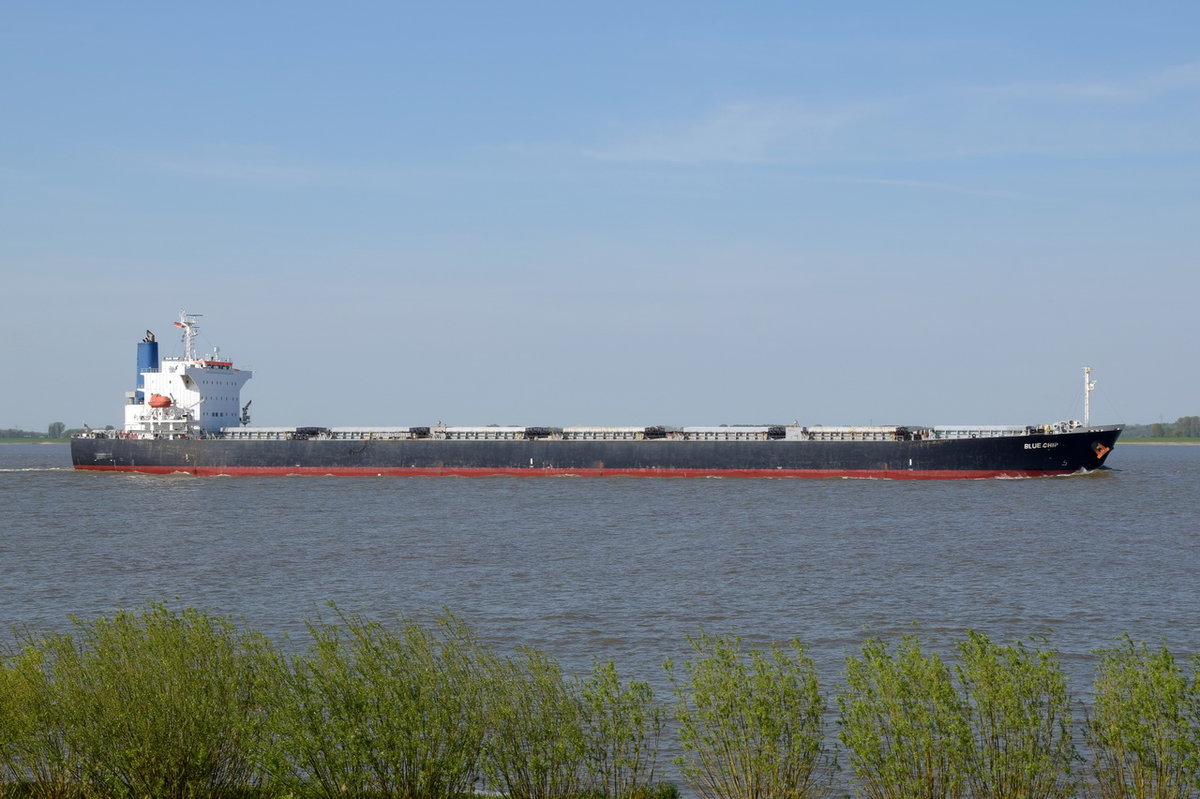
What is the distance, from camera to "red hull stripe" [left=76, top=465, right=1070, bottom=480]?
66.0 metres

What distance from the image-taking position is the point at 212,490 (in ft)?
212

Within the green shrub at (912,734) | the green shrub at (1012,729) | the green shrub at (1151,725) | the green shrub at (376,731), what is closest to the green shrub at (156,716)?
the green shrub at (376,731)

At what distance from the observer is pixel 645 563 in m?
34.0

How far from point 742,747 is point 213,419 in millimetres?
78525

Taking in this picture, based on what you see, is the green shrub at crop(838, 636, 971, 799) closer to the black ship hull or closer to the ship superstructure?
the black ship hull

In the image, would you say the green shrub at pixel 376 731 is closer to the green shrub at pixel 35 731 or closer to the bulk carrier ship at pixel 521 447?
the green shrub at pixel 35 731

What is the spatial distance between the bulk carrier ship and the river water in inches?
191

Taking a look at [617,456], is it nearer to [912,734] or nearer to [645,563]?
[645,563]

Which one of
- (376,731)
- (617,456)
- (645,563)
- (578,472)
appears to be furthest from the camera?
(578,472)

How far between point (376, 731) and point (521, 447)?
61.3 meters

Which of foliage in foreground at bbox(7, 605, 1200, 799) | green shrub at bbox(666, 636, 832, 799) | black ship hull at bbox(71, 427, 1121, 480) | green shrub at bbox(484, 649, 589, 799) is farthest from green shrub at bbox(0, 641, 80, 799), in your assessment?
black ship hull at bbox(71, 427, 1121, 480)

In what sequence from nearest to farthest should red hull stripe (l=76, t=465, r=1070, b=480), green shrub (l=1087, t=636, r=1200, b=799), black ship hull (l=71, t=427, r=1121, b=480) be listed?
1. green shrub (l=1087, t=636, r=1200, b=799)
2. black ship hull (l=71, t=427, r=1121, b=480)
3. red hull stripe (l=76, t=465, r=1070, b=480)


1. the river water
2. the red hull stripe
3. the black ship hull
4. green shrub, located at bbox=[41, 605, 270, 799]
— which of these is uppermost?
the black ship hull

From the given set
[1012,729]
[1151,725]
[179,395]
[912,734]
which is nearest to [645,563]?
[1012,729]
